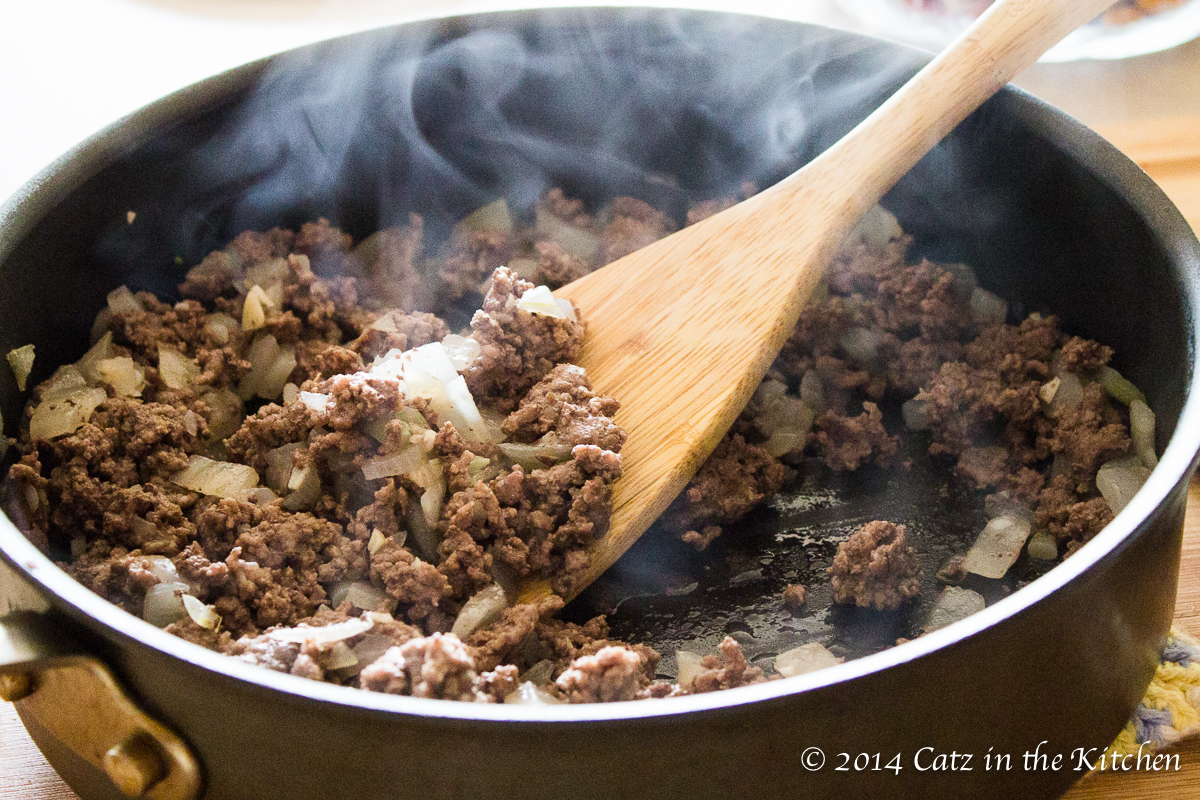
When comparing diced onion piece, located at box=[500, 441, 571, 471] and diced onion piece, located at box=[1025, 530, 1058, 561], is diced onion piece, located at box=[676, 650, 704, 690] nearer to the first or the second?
diced onion piece, located at box=[500, 441, 571, 471]

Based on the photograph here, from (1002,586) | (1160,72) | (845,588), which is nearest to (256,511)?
(845,588)

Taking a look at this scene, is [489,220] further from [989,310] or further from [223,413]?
[989,310]

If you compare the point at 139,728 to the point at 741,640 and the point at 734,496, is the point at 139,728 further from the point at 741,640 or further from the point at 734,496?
the point at 734,496

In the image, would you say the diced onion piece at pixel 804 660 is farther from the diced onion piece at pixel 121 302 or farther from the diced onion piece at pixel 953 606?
the diced onion piece at pixel 121 302

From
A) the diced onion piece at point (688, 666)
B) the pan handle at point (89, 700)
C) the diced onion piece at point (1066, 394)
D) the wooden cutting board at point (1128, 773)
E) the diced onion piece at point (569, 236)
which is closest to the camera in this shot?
the pan handle at point (89, 700)

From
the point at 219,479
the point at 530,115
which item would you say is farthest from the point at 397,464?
the point at 530,115

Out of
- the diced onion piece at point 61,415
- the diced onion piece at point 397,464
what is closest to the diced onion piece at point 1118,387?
the diced onion piece at point 397,464
